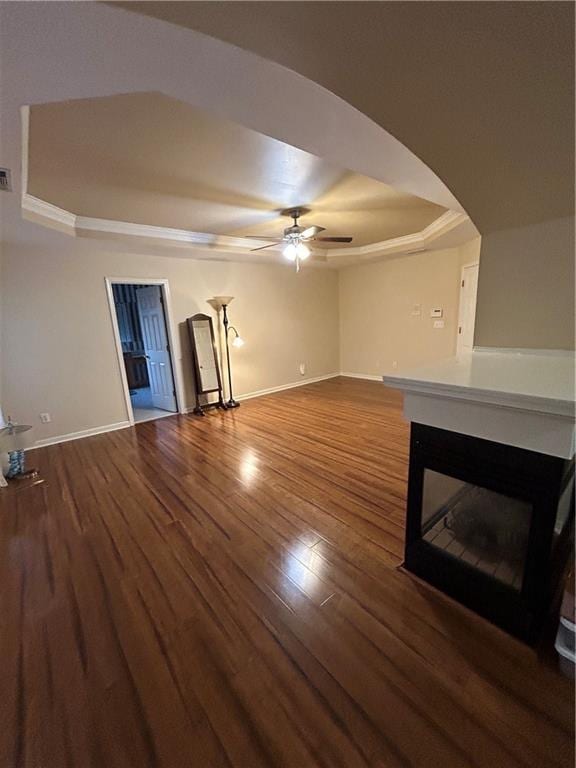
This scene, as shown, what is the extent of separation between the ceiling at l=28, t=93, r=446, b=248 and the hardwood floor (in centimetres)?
253

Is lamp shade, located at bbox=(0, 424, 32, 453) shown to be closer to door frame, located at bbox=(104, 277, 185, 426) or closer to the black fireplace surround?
door frame, located at bbox=(104, 277, 185, 426)

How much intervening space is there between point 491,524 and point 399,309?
196 inches

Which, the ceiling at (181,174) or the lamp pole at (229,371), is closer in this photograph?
the ceiling at (181,174)

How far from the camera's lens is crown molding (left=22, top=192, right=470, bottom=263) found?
296 cm

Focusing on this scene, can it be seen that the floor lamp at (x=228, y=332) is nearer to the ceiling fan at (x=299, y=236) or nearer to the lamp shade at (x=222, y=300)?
the lamp shade at (x=222, y=300)

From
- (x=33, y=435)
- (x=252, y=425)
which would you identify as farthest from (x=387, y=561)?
(x=33, y=435)

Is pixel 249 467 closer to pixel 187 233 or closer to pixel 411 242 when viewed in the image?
pixel 187 233

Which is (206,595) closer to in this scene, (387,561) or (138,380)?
(387,561)

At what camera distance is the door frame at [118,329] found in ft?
13.5

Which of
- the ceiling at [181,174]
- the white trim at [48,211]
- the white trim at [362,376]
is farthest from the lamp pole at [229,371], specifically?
the white trim at [362,376]

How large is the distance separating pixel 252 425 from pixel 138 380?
3.79 metres

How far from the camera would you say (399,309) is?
582cm

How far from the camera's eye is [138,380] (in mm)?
6723

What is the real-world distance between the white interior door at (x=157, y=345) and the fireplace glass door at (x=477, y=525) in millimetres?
4200
